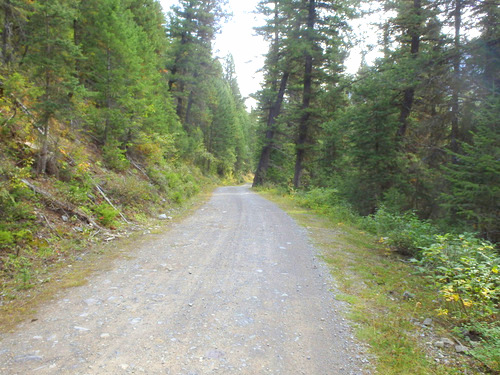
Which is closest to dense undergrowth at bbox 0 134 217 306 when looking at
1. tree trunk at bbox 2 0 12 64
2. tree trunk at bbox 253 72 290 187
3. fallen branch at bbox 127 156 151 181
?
fallen branch at bbox 127 156 151 181

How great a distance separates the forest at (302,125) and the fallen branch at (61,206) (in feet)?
0.13

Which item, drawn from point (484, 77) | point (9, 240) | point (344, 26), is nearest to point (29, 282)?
point (9, 240)

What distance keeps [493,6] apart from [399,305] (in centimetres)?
1067

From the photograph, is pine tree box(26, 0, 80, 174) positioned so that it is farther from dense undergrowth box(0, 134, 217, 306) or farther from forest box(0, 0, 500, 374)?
dense undergrowth box(0, 134, 217, 306)

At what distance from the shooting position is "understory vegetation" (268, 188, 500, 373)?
3461mm

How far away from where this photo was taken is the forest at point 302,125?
615cm

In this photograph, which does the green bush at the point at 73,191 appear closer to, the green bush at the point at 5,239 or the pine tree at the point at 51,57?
the pine tree at the point at 51,57

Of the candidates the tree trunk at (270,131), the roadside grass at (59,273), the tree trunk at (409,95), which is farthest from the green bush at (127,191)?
the tree trunk at (270,131)

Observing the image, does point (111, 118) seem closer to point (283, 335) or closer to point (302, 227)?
point (302, 227)

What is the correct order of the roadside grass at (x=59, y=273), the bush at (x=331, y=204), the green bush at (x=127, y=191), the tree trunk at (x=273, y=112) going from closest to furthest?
1. the roadside grass at (x=59, y=273)
2. the green bush at (x=127, y=191)
3. the bush at (x=331, y=204)
4. the tree trunk at (x=273, y=112)

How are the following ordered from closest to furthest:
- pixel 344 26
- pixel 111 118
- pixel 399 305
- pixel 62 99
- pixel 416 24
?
pixel 399 305 → pixel 62 99 → pixel 111 118 → pixel 416 24 → pixel 344 26

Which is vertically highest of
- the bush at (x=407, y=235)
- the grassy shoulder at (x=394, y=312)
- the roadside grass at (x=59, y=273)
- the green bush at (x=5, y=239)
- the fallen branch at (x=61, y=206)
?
the fallen branch at (x=61, y=206)

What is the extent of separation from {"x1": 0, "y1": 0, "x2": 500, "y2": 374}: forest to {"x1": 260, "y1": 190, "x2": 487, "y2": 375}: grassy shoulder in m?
0.58

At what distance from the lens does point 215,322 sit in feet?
11.6
